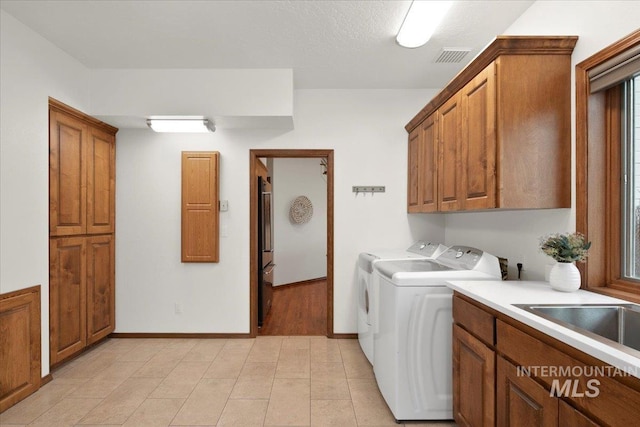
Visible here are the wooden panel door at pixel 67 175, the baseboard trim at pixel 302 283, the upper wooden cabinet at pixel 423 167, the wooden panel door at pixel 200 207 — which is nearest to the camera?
the wooden panel door at pixel 67 175

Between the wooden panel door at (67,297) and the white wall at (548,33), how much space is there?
3553mm

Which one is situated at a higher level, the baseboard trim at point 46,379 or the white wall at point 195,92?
the white wall at point 195,92

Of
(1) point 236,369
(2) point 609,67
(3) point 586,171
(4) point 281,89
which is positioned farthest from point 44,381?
(2) point 609,67

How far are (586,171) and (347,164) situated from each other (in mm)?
2127

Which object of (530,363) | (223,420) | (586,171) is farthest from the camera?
(223,420)

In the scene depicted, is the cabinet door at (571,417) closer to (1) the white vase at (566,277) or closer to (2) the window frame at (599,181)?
(1) the white vase at (566,277)

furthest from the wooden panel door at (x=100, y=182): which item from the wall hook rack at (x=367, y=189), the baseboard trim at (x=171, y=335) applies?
the wall hook rack at (x=367, y=189)

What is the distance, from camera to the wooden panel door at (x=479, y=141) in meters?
1.83

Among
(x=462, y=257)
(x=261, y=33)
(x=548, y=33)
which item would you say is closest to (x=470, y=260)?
(x=462, y=257)

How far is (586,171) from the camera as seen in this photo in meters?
1.71

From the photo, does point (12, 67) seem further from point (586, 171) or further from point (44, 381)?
point (586, 171)

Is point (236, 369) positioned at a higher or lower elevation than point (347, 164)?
lower

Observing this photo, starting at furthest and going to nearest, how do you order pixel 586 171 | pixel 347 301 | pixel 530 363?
pixel 347 301 → pixel 586 171 → pixel 530 363

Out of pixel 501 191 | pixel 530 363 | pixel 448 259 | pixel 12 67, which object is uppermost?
pixel 12 67
